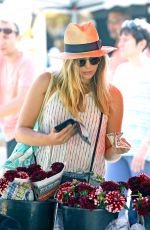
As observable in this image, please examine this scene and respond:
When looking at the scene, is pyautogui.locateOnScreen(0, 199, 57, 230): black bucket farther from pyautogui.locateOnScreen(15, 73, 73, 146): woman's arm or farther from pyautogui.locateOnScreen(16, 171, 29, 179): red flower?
pyautogui.locateOnScreen(15, 73, 73, 146): woman's arm

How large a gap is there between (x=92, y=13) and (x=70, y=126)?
11.9ft

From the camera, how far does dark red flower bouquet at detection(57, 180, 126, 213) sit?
6.86 feet

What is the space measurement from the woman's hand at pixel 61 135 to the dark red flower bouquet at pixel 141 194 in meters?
0.37

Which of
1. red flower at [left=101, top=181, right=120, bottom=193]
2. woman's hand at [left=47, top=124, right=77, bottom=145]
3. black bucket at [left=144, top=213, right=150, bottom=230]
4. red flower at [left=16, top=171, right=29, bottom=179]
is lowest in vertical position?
black bucket at [left=144, top=213, right=150, bottom=230]

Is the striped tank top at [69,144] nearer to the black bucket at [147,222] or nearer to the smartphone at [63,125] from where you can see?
the smartphone at [63,125]

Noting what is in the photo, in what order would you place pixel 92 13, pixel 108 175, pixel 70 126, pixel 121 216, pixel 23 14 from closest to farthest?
pixel 121 216 → pixel 70 126 → pixel 108 175 → pixel 23 14 → pixel 92 13

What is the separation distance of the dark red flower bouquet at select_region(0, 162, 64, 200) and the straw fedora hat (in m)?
0.57

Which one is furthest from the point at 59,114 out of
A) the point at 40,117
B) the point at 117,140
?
the point at 117,140

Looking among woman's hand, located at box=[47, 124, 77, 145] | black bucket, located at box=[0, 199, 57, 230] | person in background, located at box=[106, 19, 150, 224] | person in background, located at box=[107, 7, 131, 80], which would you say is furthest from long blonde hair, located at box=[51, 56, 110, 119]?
person in background, located at box=[107, 7, 131, 80]

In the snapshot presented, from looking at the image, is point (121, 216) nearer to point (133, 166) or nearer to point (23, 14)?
point (133, 166)

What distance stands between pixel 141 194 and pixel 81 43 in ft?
2.48

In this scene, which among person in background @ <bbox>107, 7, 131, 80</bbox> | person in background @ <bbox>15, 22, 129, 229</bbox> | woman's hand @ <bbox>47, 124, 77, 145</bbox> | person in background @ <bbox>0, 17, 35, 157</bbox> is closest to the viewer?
woman's hand @ <bbox>47, 124, 77, 145</bbox>

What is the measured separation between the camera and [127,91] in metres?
4.30

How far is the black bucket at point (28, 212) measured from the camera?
7.03 ft
